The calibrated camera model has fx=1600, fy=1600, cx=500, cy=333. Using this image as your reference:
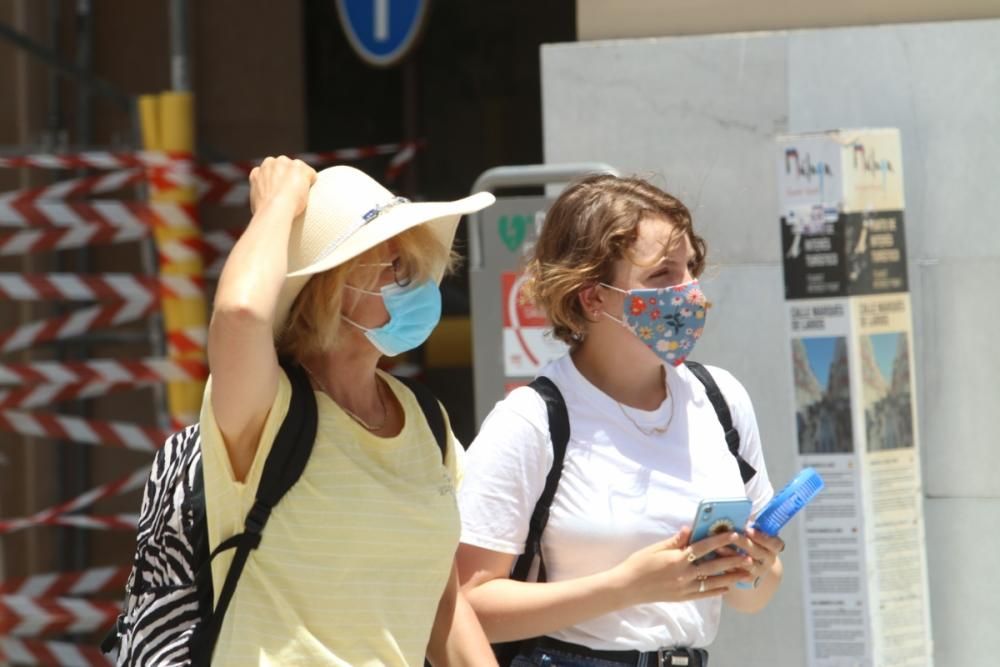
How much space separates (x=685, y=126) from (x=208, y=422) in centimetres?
270

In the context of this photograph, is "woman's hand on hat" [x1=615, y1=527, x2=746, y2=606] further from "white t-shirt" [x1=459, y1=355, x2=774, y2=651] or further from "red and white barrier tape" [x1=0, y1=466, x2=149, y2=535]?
"red and white barrier tape" [x1=0, y1=466, x2=149, y2=535]

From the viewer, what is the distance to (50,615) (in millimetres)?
6727

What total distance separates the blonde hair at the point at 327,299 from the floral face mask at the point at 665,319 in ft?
1.74

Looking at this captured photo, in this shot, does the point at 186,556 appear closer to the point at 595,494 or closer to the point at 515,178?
the point at 595,494

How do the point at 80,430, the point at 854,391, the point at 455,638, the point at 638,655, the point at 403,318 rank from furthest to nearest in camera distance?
the point at 80,430, the point at 854,391, the point at 638,655, the point at 455,638, the point at 403,318

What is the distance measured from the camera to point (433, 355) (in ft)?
24.8

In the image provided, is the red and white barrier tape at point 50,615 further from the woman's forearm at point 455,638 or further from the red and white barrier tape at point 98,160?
the woman's forearm at point 455,638

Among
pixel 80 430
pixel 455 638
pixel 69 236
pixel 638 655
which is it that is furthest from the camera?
pixel 80 430

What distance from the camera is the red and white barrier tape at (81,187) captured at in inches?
267

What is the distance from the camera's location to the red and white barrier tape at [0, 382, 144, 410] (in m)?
6.82

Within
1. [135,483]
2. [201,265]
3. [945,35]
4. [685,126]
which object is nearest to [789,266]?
[685,126]

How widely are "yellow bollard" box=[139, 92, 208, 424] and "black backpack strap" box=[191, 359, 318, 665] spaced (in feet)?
13.7

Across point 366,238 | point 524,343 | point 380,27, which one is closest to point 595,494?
point 366,238

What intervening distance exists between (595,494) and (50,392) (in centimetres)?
433
